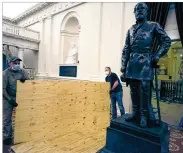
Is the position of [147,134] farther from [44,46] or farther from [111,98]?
[44,46]

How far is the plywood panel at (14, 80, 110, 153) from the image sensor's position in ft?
9.12

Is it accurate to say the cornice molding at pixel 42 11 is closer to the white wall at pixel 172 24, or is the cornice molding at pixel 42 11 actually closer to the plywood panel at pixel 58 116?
the white wall at pixel 172 24

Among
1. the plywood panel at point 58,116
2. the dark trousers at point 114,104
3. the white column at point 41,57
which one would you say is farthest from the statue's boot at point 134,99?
the white column at point 41,57

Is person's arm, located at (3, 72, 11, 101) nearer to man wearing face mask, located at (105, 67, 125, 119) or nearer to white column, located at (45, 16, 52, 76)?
man wearing face mask, located at (105, 67, 125, 119)

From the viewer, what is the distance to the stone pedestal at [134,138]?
180 cm

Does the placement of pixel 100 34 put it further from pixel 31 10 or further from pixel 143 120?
pixel 31 10

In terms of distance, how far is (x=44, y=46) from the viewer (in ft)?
31.9

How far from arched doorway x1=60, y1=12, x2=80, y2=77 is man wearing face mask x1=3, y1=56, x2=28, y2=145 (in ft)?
15.5

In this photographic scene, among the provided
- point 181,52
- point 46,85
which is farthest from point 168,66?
point 46,85

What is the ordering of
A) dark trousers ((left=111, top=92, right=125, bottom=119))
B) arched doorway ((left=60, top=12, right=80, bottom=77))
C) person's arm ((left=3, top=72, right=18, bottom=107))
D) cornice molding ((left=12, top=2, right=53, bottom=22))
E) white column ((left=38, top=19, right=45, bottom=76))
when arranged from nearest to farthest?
person's arm ((left=3, top=72, right=18, bottom=107)) → dark trousers ((left=111, top=92, right=125, bottom=119)) → arched doorway ((left=60, top=12, right=80, bottom=77)) → cornice molding ((left=12, top=2, right=53, bottom=22)) → white column ((left=38, top=19, right=45, bottom=76))

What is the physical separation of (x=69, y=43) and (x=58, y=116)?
6.13 metres

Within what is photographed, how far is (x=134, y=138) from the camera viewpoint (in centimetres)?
193

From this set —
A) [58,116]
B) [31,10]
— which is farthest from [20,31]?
[58,116]

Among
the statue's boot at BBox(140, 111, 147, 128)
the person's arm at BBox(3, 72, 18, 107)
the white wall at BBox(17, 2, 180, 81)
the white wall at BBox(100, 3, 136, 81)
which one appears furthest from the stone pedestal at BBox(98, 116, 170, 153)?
the white wall at BBox(100, 3, 136, 81)
